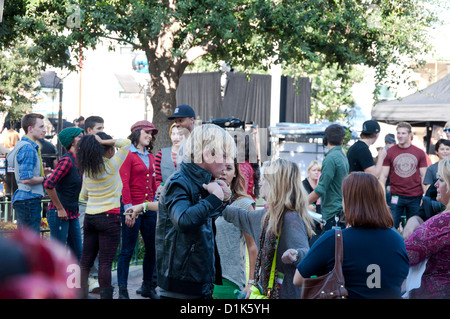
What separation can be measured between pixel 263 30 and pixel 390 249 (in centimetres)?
877

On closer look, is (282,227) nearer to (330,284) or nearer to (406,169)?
(330,284)

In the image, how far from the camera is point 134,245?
6.52 m

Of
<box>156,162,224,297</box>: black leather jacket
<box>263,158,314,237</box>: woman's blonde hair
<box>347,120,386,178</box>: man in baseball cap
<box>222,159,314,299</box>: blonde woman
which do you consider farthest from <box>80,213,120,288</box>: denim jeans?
<box>347,120,386,178</box>: man in baseball cap

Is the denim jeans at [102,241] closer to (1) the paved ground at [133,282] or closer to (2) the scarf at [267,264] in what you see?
(1) the paved ground at [133,282]

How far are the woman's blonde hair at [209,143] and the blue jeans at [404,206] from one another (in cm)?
617

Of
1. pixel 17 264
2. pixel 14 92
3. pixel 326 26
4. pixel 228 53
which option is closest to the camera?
pixel 17 264

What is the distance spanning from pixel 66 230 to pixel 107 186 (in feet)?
2.88

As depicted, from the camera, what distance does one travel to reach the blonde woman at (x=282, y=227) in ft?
12.2

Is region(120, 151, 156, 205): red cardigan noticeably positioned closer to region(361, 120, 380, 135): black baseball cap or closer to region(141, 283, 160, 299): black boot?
region(141, 283, 160, 299): black boot

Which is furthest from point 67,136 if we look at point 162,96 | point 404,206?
point 162,96

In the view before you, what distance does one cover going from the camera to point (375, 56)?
40.2ft

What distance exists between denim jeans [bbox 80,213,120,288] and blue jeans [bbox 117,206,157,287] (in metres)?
0.34
